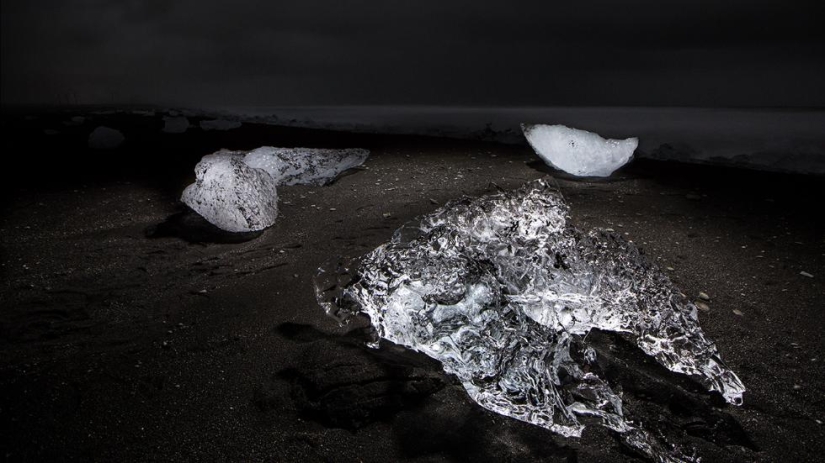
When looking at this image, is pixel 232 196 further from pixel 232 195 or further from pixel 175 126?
pixel 175 126

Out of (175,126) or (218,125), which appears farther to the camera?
(218,125)

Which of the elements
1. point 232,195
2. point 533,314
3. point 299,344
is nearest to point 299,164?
point 232,195

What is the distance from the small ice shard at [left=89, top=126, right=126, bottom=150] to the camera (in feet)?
15.9

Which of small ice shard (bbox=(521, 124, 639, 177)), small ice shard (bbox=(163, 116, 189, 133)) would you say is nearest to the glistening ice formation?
small ice shard (bbox=(521, 124, 639, 177))

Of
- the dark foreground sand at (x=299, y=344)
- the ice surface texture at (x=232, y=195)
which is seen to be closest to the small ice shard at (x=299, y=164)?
the dark foreground sand at (x=299, y=344)

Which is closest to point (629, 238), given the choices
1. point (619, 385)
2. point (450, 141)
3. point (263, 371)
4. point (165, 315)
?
point (619, 385)

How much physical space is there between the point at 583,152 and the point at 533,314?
2630 millimetres

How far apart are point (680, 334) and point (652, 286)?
0.20 metres

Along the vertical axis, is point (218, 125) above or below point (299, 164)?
above

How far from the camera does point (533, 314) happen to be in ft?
5.82

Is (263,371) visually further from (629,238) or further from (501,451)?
(629,238)

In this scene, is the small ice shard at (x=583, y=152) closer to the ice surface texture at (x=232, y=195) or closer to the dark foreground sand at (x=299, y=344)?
the dark foreground sand at (x=299, y=344)

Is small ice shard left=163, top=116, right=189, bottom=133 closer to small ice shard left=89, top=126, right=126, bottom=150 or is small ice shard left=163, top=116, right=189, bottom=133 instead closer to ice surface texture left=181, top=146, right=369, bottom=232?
small ice shard left=89, top=126, right=126, bottom=150

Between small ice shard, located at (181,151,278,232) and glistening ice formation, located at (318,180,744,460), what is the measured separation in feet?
3.26
